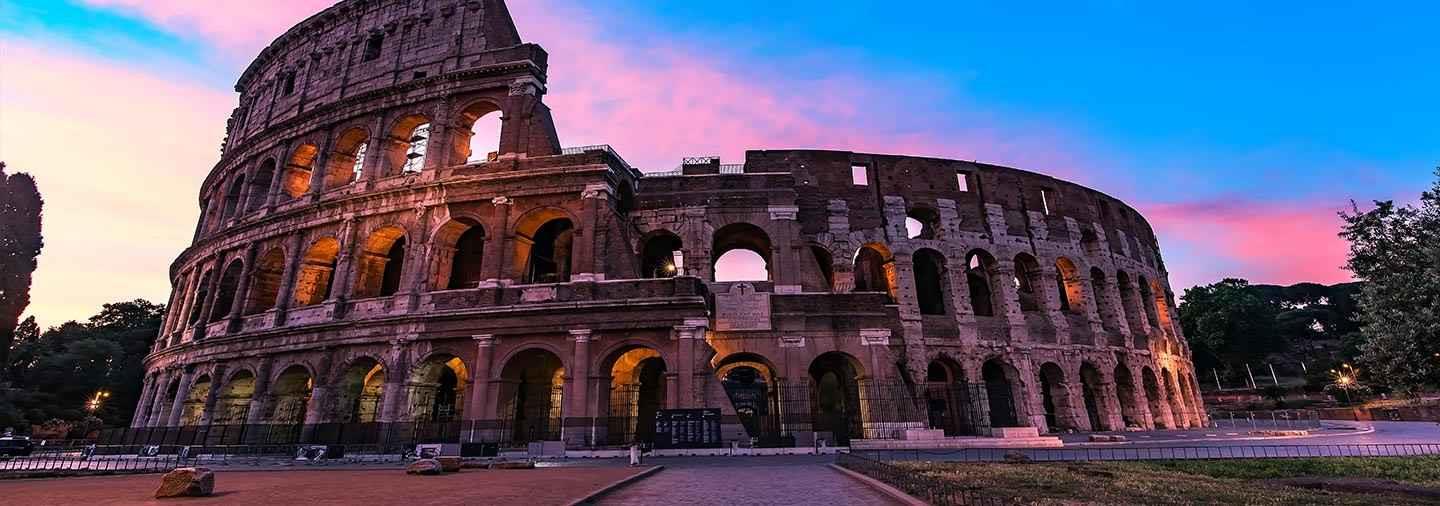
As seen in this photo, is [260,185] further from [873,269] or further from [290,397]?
[873,269]

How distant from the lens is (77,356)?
33.9 m

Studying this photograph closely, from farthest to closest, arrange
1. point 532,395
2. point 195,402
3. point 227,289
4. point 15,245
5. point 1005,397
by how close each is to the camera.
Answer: point 15,245
point 227,289
point 1005,397
point 195,402
point 532,395

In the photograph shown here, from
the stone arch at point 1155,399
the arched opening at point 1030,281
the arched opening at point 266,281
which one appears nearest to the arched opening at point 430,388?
the arched opening at point 266,281

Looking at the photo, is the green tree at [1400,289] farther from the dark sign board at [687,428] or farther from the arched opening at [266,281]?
the arched opening at [266,281]

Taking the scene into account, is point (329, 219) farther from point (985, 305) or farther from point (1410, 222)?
point (1410, 222)

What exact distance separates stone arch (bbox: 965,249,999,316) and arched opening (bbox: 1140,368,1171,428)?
700 centimetres

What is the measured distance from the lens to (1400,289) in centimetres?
1172

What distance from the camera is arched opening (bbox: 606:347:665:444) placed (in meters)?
17.6

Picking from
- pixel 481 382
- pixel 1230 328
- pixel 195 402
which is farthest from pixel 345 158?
pixel 1230 328

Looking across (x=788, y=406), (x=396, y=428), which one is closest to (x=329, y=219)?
(x=396, y=428)

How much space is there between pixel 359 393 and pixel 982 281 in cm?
2599

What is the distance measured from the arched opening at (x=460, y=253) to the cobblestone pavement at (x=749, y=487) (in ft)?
39.0

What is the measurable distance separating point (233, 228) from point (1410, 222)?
36.3 m

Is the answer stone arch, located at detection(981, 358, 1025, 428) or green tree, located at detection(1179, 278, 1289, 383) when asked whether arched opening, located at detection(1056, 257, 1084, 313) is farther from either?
green tree, located at detection(1179, 278, 1289, 383)
